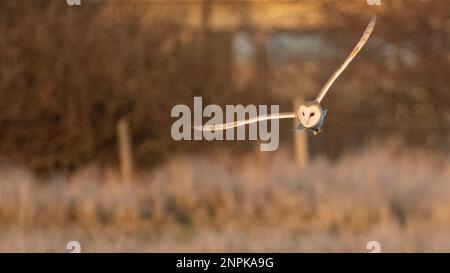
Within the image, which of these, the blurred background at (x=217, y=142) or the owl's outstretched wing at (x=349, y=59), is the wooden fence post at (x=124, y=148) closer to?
the blurred background at (x=217, y=142)

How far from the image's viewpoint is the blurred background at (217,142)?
404 inches

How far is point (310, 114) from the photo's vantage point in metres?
2.96

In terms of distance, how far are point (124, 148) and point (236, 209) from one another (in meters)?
3.17

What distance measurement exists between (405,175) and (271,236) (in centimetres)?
256

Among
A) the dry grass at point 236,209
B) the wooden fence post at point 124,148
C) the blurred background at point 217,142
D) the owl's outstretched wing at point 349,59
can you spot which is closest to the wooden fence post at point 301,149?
the blurred background at point 217,142

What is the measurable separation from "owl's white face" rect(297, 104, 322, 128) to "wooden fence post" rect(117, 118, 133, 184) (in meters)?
10.4

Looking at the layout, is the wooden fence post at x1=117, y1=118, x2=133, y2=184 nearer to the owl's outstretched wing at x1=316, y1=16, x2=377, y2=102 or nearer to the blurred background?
the blurred background

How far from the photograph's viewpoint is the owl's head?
294cm

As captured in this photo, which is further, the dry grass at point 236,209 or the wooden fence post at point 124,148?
the wooden fence post at point 124,148

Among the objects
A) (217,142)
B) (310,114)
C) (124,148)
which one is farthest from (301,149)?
(310,114)

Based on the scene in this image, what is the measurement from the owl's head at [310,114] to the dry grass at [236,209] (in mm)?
6094

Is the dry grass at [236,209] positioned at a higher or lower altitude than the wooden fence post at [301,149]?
lower

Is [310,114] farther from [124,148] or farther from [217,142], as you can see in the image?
[217,142]

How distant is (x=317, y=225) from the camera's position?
33.8ft
